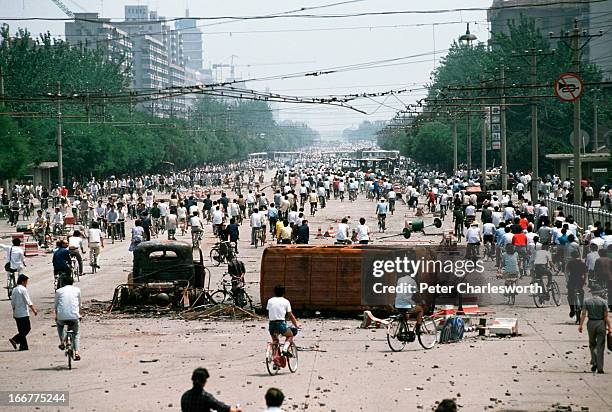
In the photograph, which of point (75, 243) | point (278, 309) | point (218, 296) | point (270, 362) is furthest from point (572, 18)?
point (278, 309)

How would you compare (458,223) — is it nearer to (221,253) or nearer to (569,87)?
(569,87)

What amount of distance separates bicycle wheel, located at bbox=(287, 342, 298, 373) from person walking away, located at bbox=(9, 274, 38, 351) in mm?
4709

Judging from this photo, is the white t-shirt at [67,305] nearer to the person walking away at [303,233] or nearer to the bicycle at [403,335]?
the bicycle at [403,335]

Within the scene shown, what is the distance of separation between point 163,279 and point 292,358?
922 cm

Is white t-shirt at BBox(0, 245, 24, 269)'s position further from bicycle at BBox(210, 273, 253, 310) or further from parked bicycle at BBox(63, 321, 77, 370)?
parked bicycle at BBox(63, 321, 77, 370)

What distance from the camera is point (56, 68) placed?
10944cm

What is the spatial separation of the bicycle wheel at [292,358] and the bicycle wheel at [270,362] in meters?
0.20

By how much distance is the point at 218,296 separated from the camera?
28.3 meters

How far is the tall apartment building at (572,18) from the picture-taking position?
435ft

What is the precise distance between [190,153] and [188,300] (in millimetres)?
120436

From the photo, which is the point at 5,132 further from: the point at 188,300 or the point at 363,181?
the point at 188,300

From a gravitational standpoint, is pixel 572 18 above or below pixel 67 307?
above

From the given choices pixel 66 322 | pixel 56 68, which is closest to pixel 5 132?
pixel 56 68

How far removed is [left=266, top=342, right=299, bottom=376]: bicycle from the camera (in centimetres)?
1795
